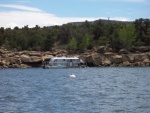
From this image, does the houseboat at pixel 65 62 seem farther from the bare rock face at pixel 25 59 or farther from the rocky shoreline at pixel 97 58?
the bare rock face at pixel 25 59

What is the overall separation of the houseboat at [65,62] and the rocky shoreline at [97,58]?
359cm

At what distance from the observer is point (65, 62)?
173 meters

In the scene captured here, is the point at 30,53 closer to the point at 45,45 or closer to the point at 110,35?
the point at 45,45

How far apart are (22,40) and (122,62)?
2109 inches

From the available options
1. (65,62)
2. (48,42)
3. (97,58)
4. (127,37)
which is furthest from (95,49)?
(48,42)

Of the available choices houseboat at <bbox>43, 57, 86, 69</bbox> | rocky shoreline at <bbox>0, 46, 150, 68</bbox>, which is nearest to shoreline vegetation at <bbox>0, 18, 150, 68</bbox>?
rocky shoreline at <bbox>0, 46, 150, 68</bbox>

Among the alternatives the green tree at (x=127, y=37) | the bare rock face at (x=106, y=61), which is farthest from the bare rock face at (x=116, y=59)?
the green tree at (x=127, y=37)

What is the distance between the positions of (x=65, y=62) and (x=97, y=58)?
14470mm

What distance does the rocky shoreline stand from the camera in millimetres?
172500

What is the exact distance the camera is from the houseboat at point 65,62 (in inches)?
6718

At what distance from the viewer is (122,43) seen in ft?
599

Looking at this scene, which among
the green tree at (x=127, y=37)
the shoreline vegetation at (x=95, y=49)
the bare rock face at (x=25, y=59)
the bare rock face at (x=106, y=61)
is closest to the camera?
the bare rock face at (x=25, y=59)

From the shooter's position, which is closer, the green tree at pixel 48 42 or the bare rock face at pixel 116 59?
the bare rock face at pixel 116 59

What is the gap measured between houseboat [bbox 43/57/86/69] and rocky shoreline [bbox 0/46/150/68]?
3586 mm
